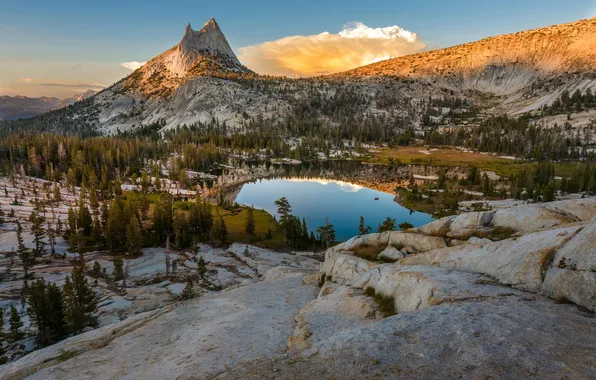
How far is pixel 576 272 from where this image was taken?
52.3 feet

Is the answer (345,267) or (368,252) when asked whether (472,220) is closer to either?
(368,252)

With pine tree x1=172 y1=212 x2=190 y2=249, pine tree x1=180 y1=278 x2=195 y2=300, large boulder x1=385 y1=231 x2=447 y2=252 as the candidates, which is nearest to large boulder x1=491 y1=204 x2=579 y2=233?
large boulder x1=385 y1=231 x2=447 y2=252

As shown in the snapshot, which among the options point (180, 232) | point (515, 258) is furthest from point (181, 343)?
point (180, 232)

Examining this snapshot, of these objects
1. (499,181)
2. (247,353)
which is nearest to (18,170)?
(247,353)

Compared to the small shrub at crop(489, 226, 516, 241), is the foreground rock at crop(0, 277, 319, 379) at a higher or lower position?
lower

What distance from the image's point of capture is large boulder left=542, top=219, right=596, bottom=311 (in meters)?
15.2

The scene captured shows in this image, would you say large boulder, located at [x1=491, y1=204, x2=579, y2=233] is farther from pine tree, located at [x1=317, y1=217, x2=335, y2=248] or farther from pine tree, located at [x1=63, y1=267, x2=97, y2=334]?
pine tree, located at [x1=63, y1=267, x2=97, y2=334]

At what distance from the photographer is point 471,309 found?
52.6 ft

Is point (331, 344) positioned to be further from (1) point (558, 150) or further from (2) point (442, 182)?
(1) point (558, 150)

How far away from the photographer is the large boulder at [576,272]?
15219 mm

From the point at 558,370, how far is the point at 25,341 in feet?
186

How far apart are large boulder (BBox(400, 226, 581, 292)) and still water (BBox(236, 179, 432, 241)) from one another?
221 feet

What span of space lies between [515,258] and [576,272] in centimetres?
431

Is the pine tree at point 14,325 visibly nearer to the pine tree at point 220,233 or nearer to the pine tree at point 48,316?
the pine tree at point 48,316
